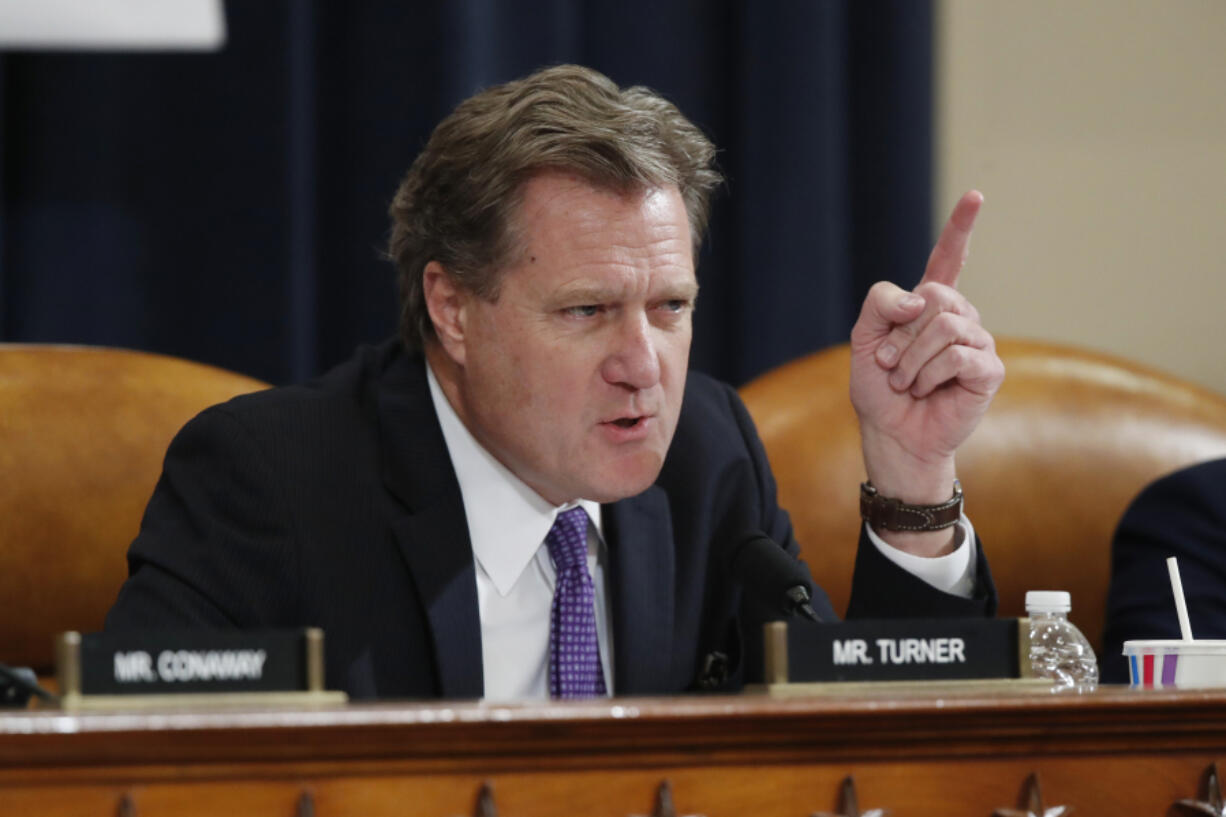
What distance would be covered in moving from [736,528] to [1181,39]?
5.55 feet

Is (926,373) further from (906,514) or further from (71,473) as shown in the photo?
(71,473)

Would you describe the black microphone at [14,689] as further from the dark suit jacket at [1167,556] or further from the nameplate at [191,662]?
the dark suit jacket at [1167,556]

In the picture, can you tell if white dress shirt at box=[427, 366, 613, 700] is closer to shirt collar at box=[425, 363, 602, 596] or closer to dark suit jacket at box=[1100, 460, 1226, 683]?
shirt collar at box=[425, 363, 602, 596]

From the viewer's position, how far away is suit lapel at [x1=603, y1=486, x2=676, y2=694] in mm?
1525

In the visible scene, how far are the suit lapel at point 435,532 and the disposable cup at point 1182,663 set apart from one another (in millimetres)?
622

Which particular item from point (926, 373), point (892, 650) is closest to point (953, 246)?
point (926, 373)

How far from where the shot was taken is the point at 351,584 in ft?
4.79

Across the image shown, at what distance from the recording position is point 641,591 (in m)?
1.57

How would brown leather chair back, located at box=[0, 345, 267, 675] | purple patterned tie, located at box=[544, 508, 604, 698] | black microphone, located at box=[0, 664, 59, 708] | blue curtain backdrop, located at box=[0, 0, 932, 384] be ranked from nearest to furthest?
black microphone, located at box=[0, 664, 59, 708], purple patterned tie, located at box=[544, 508, 604, 698], brown leather chair back, located at box=[0, 345, 267, 675], blue curtain backdrop, located at box=[0, 0, 932, 384]

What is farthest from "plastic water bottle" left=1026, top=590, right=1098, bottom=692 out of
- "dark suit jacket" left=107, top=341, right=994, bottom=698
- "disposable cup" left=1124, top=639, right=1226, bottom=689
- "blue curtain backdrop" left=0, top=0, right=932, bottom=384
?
"blue curtain backdrop" left=0, top=0, right=932, bottom=384

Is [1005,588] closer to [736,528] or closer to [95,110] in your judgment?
[736,528]

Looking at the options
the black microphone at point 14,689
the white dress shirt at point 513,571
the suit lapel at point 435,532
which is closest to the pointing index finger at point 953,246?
the white dress shirt at point 513,571

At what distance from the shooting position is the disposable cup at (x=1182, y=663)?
1152 millimetres

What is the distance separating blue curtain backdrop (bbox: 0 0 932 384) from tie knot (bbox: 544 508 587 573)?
82 centimetres
